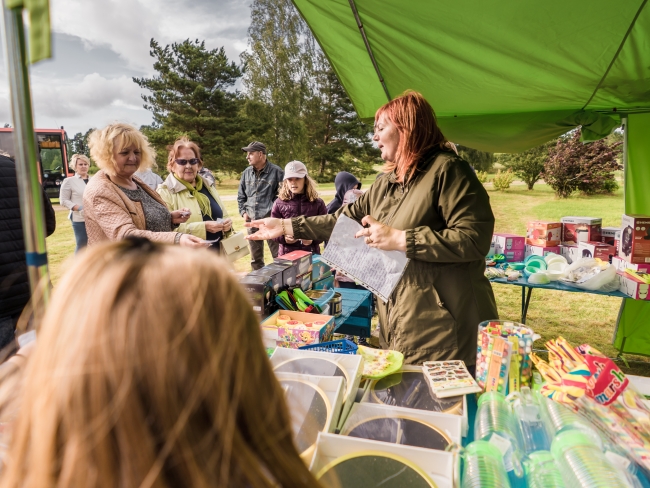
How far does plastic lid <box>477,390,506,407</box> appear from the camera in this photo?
1.23 meters

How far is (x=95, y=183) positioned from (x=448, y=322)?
1.98 metres

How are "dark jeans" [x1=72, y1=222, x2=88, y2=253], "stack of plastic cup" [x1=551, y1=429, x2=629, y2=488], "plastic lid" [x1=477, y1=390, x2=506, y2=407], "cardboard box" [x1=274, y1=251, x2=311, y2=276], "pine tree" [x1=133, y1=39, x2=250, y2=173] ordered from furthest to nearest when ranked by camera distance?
"pine tree" [x1=133, y1=39, x2=250, y2=173], "dark jeans" [x1=72, y1=222, x2=88, y2=253], "cardboard box" [x1=274, y1=251, x2=311, y2=276], "plastic lid" [x1=477, y1=390, x2=506, y2=407], "stack of plastic cup" [x1=551, y1=429, x2=629, y2=488]

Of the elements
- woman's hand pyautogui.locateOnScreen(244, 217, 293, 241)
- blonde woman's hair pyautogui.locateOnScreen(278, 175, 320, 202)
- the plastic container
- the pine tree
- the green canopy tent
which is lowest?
the plastic container

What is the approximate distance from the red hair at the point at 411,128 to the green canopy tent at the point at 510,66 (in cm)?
64

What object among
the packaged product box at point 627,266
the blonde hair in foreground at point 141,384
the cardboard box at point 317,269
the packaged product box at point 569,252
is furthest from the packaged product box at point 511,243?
the blonde hair in foreground at point 141,384

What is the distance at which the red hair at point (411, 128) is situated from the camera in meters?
1.88

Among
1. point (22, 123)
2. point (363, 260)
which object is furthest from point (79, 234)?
point (22, 123)

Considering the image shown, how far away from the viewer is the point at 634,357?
411 centimetres

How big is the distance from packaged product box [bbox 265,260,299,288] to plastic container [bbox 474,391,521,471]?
140cm

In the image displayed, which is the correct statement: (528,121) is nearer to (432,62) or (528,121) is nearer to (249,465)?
(432,62)

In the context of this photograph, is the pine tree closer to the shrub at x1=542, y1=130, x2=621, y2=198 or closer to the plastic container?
the shrub at x1=542, y1=130, x2=621, y2=198

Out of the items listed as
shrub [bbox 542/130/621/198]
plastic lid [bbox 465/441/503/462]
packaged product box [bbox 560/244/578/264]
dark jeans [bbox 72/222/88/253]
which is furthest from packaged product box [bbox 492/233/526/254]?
shrub [bbox 542/130/621/198]

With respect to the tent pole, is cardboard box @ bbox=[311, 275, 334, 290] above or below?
below

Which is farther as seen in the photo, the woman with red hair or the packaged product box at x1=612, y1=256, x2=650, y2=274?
the packaged product box at x1=612, y1=256, x2=650, y2=274
